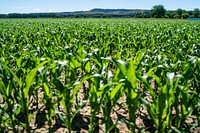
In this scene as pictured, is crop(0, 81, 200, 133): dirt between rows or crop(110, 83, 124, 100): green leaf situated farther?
crop(0, 81, 200, 133): dirt between rows

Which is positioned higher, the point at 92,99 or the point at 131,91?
the point at 131,91

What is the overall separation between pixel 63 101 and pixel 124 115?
4.77 ft

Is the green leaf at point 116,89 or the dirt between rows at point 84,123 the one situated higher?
the green leaf at point 116,89

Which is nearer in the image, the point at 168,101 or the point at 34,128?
the point at 168,101

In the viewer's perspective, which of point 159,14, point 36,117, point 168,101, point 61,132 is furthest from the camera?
point 159,14

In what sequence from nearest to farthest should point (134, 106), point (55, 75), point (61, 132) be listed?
point (134, 106), point (55, 75), point (61, 132)

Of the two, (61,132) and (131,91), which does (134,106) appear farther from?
(61,132)

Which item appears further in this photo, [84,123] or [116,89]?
[84,123]

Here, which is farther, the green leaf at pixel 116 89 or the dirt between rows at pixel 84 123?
the dirt between rows at pixel 84 123

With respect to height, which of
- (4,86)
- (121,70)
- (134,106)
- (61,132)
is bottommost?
(61,132)

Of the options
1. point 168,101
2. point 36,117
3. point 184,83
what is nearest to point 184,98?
point 168,101

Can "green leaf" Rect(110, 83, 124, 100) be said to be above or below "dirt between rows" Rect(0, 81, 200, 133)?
above

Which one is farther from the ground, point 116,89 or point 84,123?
point 116,89

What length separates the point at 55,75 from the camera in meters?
3.28
